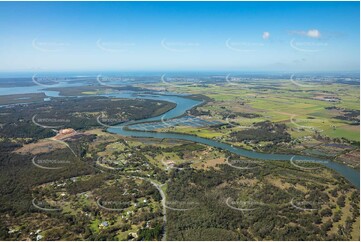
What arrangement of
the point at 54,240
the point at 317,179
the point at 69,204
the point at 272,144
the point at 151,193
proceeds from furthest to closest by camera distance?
the point at 272,144 → the point at 317,179 → the point at 151,193 → the point at 69,204 → the point at 54,240

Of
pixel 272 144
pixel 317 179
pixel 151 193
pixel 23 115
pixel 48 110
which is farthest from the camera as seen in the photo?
pixel 48 110

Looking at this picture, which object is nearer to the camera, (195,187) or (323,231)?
(323,231)

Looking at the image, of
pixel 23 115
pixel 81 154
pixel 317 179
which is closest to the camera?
pixel 317 179

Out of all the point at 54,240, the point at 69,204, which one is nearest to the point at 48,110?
the point at 69,204

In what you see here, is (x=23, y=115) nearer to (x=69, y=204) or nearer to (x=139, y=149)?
(x=139, y=149)

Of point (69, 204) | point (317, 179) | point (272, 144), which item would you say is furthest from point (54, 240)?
point (272, 144)

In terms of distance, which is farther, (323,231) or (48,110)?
(48,110)

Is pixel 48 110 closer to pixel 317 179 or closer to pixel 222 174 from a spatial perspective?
pixel 222 174

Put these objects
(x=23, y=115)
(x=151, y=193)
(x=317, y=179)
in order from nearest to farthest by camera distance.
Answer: (x=151, y=193) → (x=317, y=179) → (x=23, y=115)
